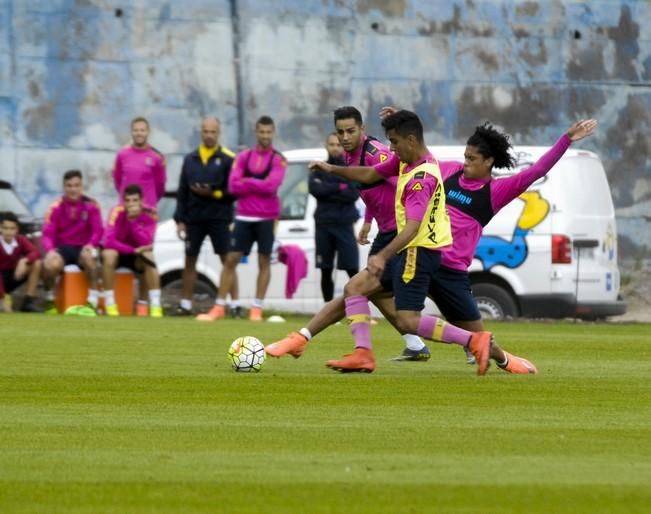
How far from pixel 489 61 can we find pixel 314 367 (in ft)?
53.1

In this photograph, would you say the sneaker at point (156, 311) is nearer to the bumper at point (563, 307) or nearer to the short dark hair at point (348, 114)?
the bumper at point (563, 307)

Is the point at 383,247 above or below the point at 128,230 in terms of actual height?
above

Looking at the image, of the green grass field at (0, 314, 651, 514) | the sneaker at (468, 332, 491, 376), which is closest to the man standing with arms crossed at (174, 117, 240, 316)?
the green grass field at (0, 314, 651, 514)

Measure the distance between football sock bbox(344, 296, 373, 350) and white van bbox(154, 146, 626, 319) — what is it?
28.7ft

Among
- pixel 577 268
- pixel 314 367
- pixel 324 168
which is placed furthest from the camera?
pixel 577 268

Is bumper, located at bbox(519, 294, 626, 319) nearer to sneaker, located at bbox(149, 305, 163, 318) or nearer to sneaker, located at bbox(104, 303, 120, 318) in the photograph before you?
sneaker, located at bbox(149, 305, 163, 318)

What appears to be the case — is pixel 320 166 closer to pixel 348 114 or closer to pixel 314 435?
pixel 348 114

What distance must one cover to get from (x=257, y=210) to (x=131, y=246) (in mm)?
2094

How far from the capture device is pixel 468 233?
12914 millimetres

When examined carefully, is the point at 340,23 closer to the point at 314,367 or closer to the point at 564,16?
the point at 564,16

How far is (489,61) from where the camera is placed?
28438 mm

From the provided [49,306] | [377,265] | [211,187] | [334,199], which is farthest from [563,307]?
[377,265]

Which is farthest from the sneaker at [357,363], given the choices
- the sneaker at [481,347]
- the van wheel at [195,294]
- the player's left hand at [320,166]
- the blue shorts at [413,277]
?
the van wheel at [195,294]

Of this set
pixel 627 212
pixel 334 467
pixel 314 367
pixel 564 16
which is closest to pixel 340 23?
pixel 564 16
